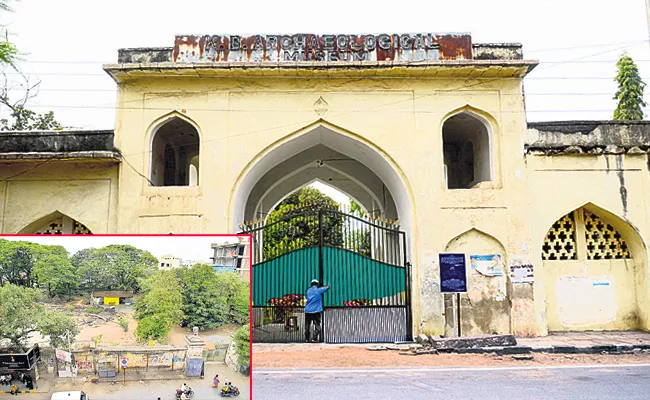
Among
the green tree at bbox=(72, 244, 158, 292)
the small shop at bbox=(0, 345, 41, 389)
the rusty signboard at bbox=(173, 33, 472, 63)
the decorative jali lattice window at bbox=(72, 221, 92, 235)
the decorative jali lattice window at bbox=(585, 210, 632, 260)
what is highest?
the rusty signboard at bbox=(173, 33, 472, 63)

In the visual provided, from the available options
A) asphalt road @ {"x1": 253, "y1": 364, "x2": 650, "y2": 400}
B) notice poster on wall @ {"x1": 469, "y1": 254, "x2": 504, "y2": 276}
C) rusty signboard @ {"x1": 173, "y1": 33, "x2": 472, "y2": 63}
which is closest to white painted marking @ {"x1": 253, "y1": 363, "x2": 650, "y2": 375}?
asphalt road @ {"x1": 253, "y1": 364, "x2": 650, "y2": 400}

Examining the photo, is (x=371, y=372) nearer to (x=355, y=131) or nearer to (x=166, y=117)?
(x=355, y=131)

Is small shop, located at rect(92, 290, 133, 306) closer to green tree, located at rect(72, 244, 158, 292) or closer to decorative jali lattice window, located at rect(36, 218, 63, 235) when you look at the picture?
green tree, located at rect(72, 244, 158, 292)

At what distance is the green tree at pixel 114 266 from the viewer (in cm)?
305

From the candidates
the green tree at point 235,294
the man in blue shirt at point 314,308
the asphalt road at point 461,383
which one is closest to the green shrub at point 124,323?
the green tree at point 235,294

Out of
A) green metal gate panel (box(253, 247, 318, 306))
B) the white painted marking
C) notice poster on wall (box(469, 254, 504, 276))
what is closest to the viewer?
the white painted marking

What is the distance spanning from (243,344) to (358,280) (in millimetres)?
7321

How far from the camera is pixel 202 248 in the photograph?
3.07 m

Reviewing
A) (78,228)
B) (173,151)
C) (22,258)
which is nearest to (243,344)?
(22,258)

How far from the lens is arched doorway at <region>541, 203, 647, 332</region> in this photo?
10836 mm

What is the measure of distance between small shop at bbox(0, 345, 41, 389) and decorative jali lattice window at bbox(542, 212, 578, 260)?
33.0ft

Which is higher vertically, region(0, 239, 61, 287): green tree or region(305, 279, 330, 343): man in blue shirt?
region(0, 239, 61, 287): green tree

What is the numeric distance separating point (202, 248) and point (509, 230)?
8.59 m

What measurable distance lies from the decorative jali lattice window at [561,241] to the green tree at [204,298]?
9.43 metres
